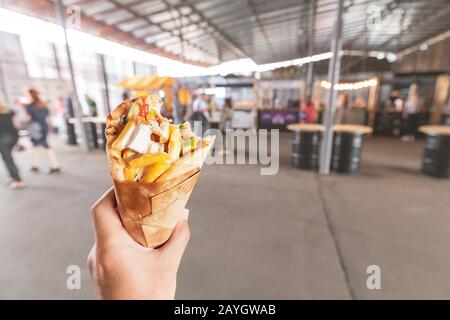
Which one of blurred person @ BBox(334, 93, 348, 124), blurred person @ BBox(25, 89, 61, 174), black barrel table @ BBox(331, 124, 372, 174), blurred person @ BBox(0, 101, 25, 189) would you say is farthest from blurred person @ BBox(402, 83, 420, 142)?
blurred person @ BBox(0, 101, 25, 189)

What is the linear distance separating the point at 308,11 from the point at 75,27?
738 centimetres

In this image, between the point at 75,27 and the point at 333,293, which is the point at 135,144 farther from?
the point at 333,293

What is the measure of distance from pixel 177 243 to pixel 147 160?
0.30 m

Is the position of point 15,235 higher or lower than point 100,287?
lower

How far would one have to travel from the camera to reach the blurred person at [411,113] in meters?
8.60

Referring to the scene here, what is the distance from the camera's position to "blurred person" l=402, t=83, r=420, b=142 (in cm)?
860

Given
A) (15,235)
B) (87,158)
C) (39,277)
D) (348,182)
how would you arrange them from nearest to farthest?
(39,277), (15,235), (348,182), (87,158)

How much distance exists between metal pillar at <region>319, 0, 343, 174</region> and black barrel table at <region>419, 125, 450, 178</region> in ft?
5.01

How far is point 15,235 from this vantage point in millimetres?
2496

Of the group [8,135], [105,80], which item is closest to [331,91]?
[105,80]

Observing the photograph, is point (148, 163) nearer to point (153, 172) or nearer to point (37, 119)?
point (153, 172)

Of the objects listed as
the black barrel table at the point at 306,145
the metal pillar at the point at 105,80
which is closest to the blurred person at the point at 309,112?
the black barrel table at the point at 306,145

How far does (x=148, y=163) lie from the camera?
1.80ft

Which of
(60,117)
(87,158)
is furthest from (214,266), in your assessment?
(60,117)
